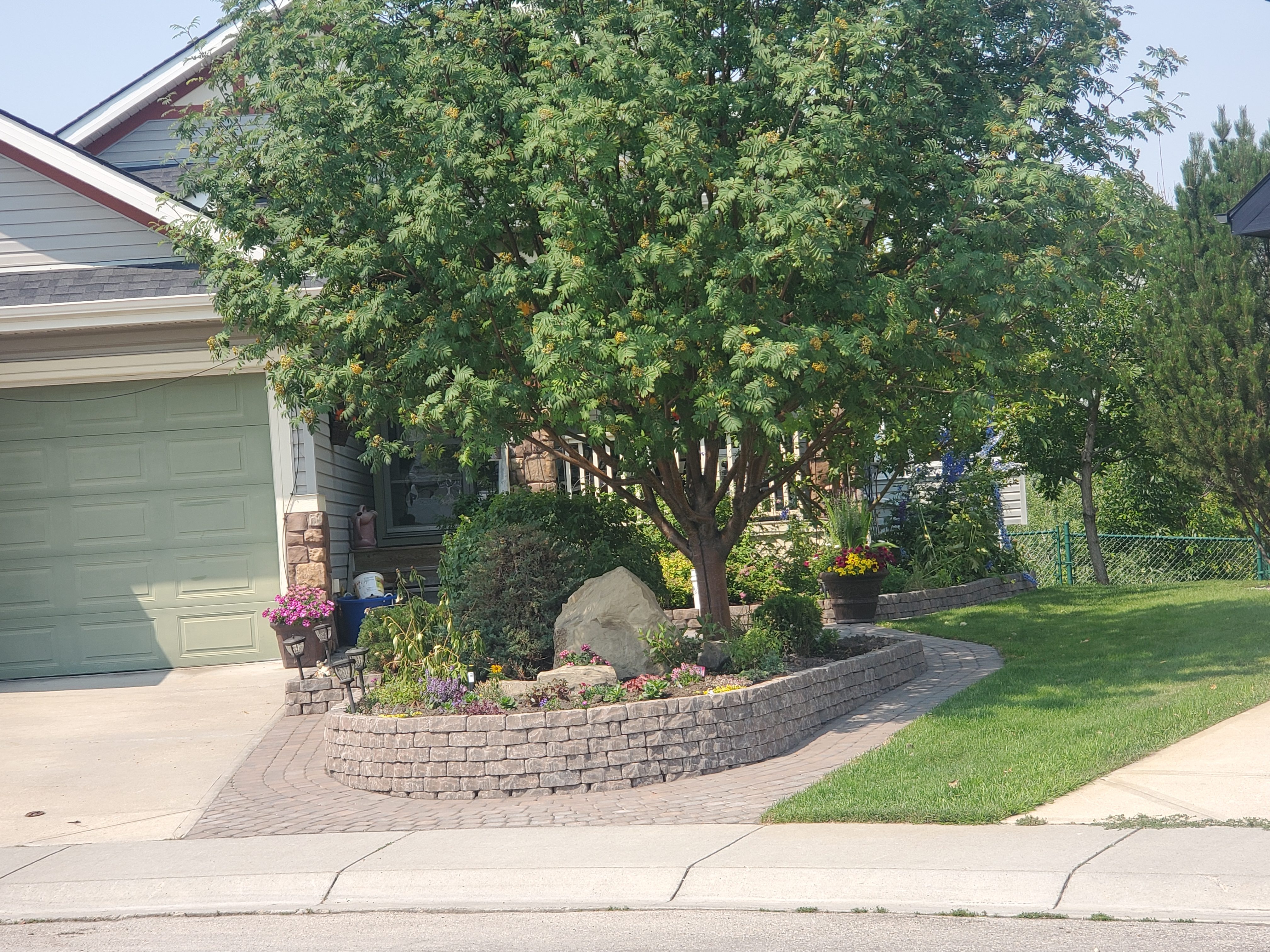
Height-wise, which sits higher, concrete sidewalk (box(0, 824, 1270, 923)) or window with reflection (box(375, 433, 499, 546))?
window with reflection (box(375, 433, 499, 546))

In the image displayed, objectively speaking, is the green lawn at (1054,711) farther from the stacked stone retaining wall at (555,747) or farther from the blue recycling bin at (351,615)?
the blue recycling bin at (351,615)

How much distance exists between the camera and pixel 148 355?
1177 cm

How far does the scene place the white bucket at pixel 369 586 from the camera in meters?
12.6

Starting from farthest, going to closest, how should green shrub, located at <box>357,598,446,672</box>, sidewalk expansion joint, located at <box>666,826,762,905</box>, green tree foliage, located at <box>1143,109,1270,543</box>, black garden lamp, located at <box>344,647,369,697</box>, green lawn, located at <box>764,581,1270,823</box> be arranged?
green tree foliage, located at <box>1143,109,1270,543</box>
green shrub, located at <box>357,598,446,672</box>
black garden lamp, located at <box>344,647,369,697</box>
green lawn, located at <box>764,581,1270,823</box>
sidewalk expansion joint, located at <box>666,826,762,905</box>

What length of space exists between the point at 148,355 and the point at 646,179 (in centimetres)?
631

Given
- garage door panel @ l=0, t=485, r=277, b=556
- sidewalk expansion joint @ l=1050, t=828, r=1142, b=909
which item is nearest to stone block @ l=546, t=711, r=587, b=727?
sidewalk expansion joint @ l=1050, t=828, r=1142, b=909

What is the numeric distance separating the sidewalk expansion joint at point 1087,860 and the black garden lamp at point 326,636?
6625 millimetres

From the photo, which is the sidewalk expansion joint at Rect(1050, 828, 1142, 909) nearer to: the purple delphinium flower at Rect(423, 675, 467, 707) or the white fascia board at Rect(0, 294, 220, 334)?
the purple delphinium flower at Rect(423, 675, 467, 707)

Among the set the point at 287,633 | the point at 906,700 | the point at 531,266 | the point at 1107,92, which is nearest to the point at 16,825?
the point at 287,633

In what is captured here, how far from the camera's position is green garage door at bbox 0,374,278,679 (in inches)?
473

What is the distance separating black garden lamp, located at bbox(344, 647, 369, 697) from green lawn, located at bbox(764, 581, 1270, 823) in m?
3.52

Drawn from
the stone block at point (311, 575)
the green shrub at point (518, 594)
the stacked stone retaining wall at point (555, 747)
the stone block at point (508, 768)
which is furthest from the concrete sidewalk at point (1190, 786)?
the stone block at point (311, 575)

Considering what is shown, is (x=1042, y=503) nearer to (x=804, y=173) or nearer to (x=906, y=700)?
(x=906, y=700)

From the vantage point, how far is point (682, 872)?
5445 mm
